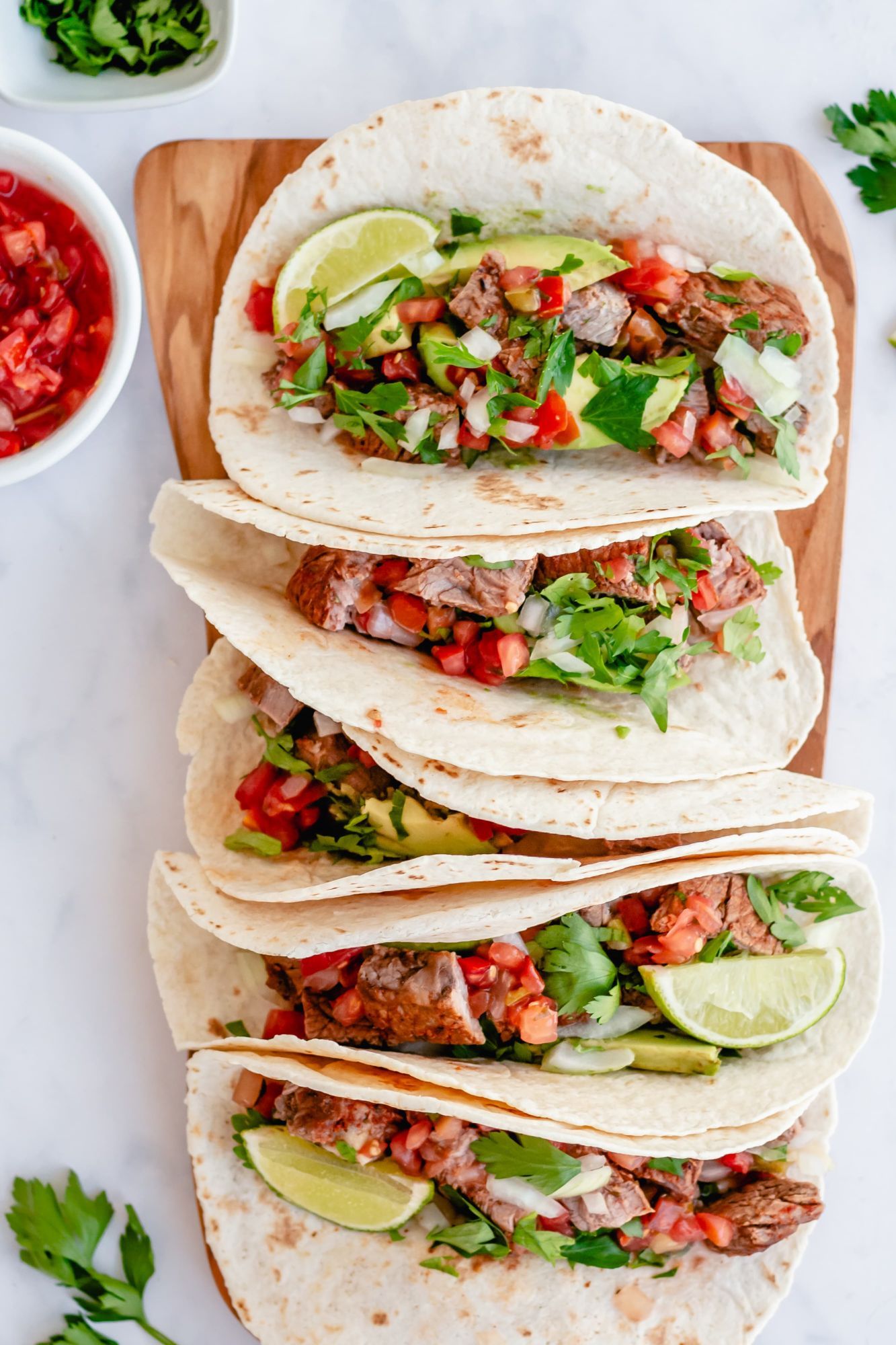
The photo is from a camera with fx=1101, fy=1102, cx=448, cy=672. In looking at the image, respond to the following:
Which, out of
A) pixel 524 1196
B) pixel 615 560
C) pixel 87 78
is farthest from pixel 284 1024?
pixel 87 78

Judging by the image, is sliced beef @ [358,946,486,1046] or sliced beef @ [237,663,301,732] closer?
sliced beef @ [358,946,486,1046]

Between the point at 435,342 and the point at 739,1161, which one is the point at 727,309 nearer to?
the point at 435,342

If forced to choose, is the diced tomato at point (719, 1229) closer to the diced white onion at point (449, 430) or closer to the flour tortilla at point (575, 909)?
the flour tortilla at point (575, 909)

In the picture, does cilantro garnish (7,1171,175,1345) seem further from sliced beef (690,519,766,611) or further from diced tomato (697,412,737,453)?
diced tomato (697,412,737,453)

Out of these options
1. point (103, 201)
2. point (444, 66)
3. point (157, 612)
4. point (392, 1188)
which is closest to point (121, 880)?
point (157, 612)

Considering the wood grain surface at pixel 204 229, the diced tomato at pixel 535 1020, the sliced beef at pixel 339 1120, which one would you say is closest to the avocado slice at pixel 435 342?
the wood grain surface at pixel 204 229

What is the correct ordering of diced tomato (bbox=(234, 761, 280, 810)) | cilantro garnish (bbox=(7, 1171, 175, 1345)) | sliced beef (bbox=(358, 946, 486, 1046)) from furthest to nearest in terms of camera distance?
cilantro garnish (bbox=(7, 1171, 175, 1345)) < diced tomato (bbox=(234, 761, 280, 810)) < sliced beef (bbox=(358, 946, 486, 1046))

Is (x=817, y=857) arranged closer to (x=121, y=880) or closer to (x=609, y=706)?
(x=609, y=706)

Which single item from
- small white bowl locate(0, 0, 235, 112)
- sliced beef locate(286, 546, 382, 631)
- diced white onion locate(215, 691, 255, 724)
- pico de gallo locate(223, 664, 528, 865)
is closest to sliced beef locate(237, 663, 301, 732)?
pico de gallo locate(223, 664, 528, 865)
